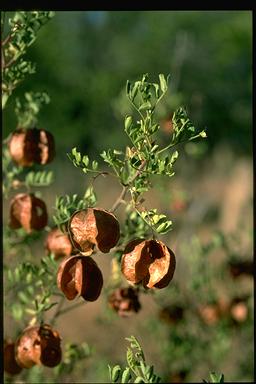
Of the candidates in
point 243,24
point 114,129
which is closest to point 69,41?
point 114,129

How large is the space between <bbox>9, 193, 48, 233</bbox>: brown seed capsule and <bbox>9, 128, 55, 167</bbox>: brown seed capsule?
0.32 feet

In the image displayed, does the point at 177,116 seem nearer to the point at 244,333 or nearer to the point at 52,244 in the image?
the point at 52,244

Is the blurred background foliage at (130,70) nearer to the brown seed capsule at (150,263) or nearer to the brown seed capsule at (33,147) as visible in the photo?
the brown seed capsule at (33,147)

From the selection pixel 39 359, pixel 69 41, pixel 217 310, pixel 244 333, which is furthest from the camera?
pixel 69 41

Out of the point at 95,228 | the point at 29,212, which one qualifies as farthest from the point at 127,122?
the point at 29,212

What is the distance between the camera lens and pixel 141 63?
20891 millimetres

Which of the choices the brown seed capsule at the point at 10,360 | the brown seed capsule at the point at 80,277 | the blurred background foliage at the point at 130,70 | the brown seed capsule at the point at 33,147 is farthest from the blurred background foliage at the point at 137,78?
the brown seed capsule at the point at 80,277

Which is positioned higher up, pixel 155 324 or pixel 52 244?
pixel 52 244

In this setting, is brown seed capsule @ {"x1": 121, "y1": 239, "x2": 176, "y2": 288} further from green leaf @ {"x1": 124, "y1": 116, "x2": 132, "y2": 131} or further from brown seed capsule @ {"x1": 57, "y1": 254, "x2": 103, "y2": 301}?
green leaf @ {"x1": 124, "y1": 116, "x2": 132, "y2": 131}

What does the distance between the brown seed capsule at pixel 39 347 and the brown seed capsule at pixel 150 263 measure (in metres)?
A: 0.41

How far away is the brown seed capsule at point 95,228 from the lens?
3.66ft

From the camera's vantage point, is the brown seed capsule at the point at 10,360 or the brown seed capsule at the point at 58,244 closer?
the brown seed capsule at the point at 58,244

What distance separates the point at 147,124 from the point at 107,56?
2139cm

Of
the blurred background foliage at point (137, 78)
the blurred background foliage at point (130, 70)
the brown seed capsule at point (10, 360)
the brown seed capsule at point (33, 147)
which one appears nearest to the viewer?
the brown seed capsule at point (33, 147)
